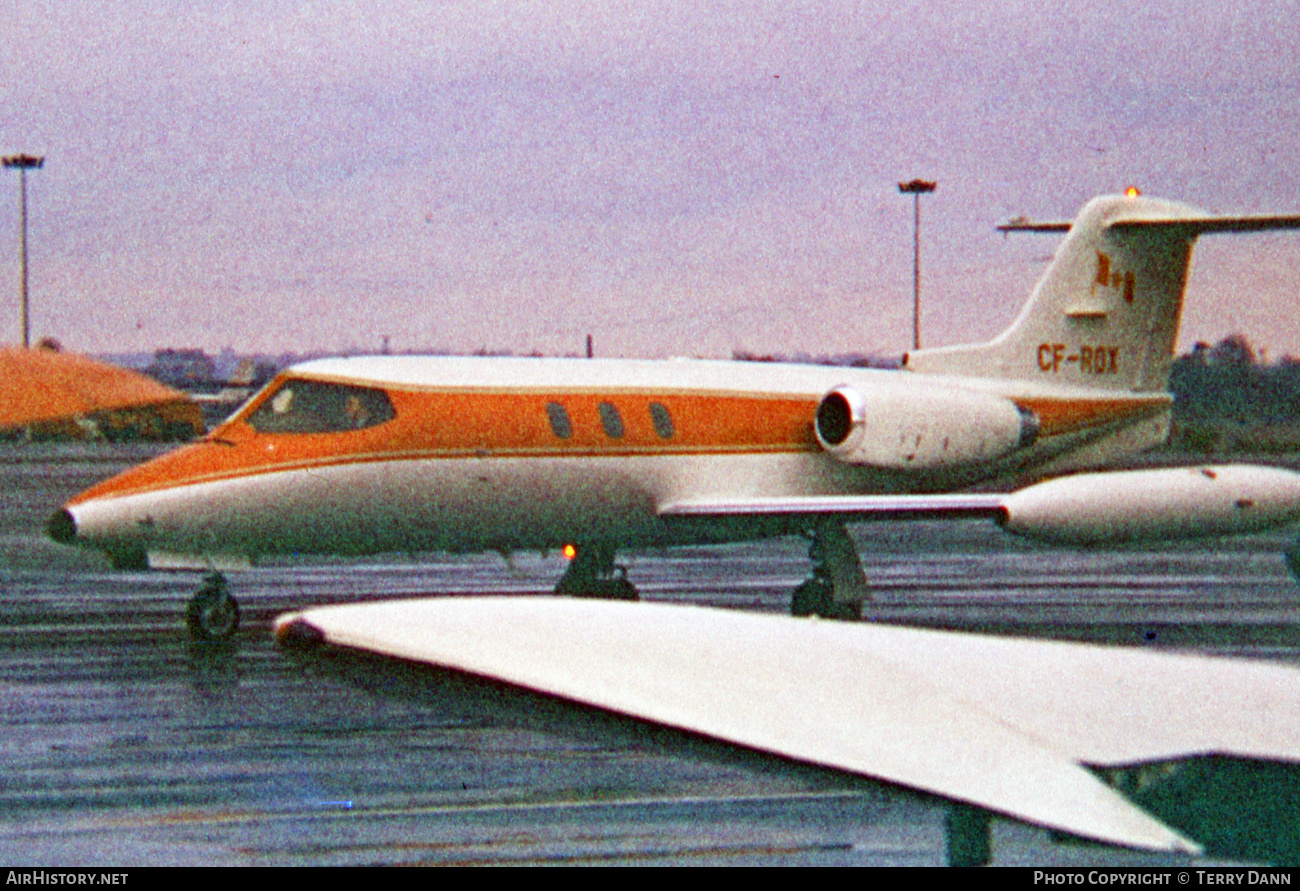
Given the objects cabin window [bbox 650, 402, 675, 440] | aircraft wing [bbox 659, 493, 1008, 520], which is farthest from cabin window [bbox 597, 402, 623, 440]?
aircraft wing [bbox 659, 493, 1008, 520]

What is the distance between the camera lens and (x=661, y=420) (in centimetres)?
1766

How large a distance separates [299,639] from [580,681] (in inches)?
24.3

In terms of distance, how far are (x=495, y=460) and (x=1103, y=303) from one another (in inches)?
319

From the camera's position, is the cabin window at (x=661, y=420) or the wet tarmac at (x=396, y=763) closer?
the wet tarmac at (x=396, y=763)

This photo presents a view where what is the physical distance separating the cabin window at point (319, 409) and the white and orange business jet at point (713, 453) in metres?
0.02

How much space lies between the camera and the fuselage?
14.9m

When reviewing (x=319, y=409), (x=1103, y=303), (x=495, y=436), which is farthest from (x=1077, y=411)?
(x=319, y=409)

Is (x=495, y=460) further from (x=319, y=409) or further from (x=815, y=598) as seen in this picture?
(x=815, y=598)

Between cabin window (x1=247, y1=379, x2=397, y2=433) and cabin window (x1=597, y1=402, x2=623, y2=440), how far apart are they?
217 centimetres

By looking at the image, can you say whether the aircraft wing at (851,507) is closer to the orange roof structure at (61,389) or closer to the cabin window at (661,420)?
the cabin window at (661,420)

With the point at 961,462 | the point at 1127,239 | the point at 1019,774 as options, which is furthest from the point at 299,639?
the point at 1127,239

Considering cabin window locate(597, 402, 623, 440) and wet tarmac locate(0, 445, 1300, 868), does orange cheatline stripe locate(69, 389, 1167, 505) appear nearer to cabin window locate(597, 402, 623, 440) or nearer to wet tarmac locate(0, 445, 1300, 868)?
cabin window locate(597, 402, 623, 440)

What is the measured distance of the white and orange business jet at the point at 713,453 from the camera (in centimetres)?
1484

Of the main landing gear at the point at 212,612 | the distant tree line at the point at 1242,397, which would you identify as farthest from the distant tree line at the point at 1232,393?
the main landing gear at the point at 212,612
